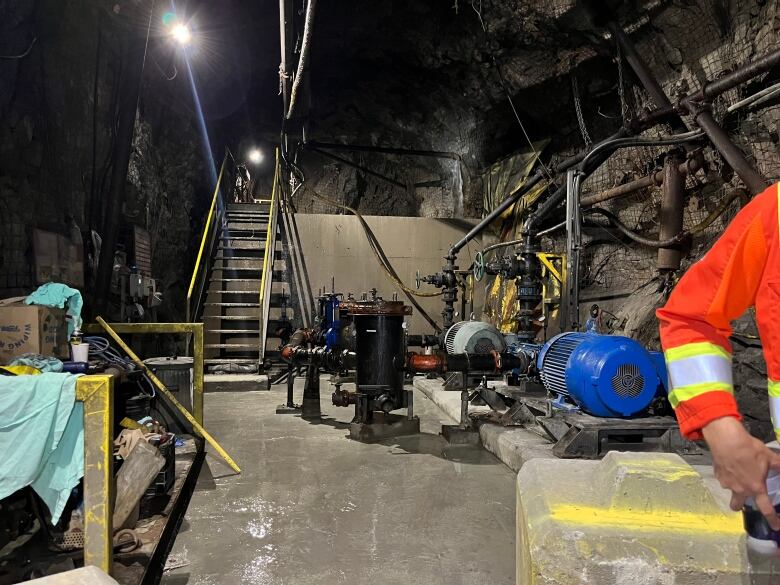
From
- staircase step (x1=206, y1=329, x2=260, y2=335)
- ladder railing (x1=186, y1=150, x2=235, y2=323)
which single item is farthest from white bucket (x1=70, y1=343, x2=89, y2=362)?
staircase step (x1=206, y1=329, x2=260, y2=335)

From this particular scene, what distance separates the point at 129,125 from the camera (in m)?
6.05

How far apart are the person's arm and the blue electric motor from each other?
2.71m

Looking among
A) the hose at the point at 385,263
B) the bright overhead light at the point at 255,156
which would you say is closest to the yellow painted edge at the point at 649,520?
the hose at the point at 385,263

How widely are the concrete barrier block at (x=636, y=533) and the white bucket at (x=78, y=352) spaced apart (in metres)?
3.12

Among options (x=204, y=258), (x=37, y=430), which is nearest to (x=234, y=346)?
(x=204, y=258)

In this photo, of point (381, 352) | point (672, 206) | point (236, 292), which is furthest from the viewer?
point (236, 292)

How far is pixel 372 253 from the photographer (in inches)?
457

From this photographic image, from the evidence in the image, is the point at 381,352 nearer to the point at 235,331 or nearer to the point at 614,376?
the point at 614,376

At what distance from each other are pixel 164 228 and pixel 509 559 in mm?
8120

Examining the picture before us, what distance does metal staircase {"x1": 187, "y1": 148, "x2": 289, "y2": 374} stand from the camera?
29.1 feet

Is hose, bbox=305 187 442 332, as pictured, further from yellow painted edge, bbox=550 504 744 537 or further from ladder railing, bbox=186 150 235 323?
yellow painted edge, bbox=550 504 744 537

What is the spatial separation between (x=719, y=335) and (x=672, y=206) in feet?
21.0

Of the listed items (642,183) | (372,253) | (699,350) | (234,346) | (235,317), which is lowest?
(234,346)

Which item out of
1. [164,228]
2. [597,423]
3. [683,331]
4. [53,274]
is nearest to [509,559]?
[597,423]
